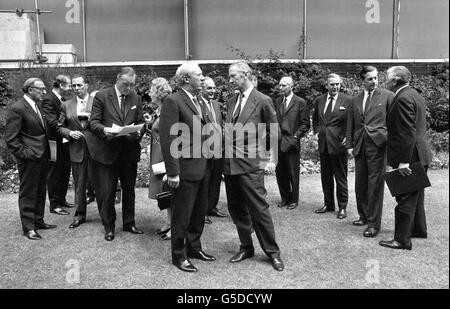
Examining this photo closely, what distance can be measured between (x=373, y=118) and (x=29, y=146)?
4.46 m

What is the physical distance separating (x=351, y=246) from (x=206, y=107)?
2391mm

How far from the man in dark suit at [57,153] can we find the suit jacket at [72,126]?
0.31m

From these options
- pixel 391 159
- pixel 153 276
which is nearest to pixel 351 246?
pixel 391 159

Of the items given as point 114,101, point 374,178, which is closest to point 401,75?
point 374,178

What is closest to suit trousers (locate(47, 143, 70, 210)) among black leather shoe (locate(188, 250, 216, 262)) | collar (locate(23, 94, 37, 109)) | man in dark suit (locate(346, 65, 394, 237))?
collar (locate(23, 94, 37, 109))

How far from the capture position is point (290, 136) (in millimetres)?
7098

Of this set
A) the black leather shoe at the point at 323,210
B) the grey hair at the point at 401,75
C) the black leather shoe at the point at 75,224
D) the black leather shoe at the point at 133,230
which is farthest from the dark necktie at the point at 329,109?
the black leather shoe at the point at 75,224

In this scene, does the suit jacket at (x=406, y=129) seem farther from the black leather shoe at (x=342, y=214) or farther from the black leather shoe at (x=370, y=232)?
the black leather shoe at (x=342, y=214)

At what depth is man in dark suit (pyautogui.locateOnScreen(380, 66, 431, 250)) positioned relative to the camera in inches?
191

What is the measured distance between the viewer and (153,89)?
5.41 metres

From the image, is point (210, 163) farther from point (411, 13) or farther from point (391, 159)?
point (411, 13)

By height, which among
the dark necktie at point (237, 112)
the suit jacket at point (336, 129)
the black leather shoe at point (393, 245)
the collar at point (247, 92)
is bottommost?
the black leather shoe at point (393, 245)

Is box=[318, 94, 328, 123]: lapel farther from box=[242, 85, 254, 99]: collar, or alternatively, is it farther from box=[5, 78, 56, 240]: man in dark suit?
box=[5, 78, 56, 240]: man in dark suit

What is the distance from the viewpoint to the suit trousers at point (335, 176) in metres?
6.58
